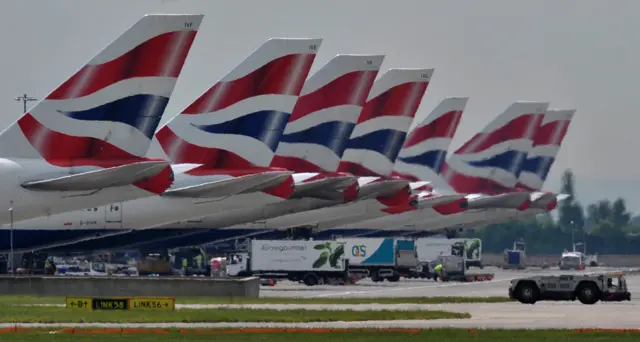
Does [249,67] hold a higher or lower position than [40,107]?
higher

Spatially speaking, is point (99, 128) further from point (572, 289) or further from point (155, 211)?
point (572, 289)

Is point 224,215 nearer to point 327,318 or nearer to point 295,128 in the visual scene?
point 295,128

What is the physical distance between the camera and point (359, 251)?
117438mm

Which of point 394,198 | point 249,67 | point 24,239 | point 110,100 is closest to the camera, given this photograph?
point 110,100

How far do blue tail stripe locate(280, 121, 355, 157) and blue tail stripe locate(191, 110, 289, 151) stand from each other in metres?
12.8

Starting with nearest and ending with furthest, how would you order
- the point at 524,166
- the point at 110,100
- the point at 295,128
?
the point at 110,100
the point at 295,128
the point at 524,166

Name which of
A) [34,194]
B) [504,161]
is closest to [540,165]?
[504,161]

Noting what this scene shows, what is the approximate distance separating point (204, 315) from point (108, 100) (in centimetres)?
977

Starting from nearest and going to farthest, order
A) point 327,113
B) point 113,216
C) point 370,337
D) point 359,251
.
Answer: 1. point 370,337
2. point 113,216
3. point 327,113
4. point 359,251

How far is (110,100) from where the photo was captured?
188 ft

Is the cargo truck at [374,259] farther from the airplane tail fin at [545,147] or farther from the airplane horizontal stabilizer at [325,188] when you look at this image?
the airplane tail fin at [545,147]

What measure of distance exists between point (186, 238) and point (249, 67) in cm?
2413

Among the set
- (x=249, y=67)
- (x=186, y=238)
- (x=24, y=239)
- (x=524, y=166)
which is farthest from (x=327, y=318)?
(x=524, y=166)

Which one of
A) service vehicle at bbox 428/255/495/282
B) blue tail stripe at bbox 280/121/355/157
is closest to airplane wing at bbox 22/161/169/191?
blue tail stripe at bbox 280/121/355/157
